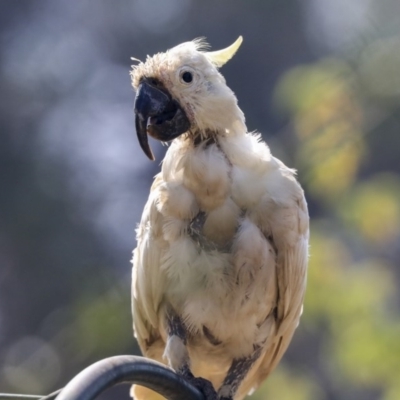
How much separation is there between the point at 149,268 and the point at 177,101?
0.68 meters

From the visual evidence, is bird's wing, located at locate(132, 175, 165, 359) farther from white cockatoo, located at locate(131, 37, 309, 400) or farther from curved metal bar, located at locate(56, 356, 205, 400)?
curved metal bar, located at locate(56, 356, 205, 400)

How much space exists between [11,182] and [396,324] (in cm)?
561

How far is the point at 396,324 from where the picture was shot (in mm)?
4730

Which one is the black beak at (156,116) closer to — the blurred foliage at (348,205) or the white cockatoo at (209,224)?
the white cockatoo at (209,224)

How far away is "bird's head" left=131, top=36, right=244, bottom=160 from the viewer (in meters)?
3.34

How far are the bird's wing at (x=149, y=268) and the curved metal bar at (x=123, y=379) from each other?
0.66 m

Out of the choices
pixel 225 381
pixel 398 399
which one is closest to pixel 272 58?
pixel 398 399

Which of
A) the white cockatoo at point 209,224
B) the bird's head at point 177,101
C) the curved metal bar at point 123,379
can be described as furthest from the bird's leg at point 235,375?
the bird's head at point 177,101

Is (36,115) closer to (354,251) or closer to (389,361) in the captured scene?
(354,251)

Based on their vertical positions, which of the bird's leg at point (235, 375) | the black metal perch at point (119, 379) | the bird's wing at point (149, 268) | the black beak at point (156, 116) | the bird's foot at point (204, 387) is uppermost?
the black beak at point (156, 116)

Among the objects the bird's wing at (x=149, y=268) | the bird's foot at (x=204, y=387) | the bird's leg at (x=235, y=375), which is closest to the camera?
the bird's foot at (x=204, y=387)

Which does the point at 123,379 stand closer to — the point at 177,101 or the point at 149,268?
the point at 149,268

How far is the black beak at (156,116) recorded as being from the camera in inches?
131

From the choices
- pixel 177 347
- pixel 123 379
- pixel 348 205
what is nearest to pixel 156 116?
pixel 177 347
